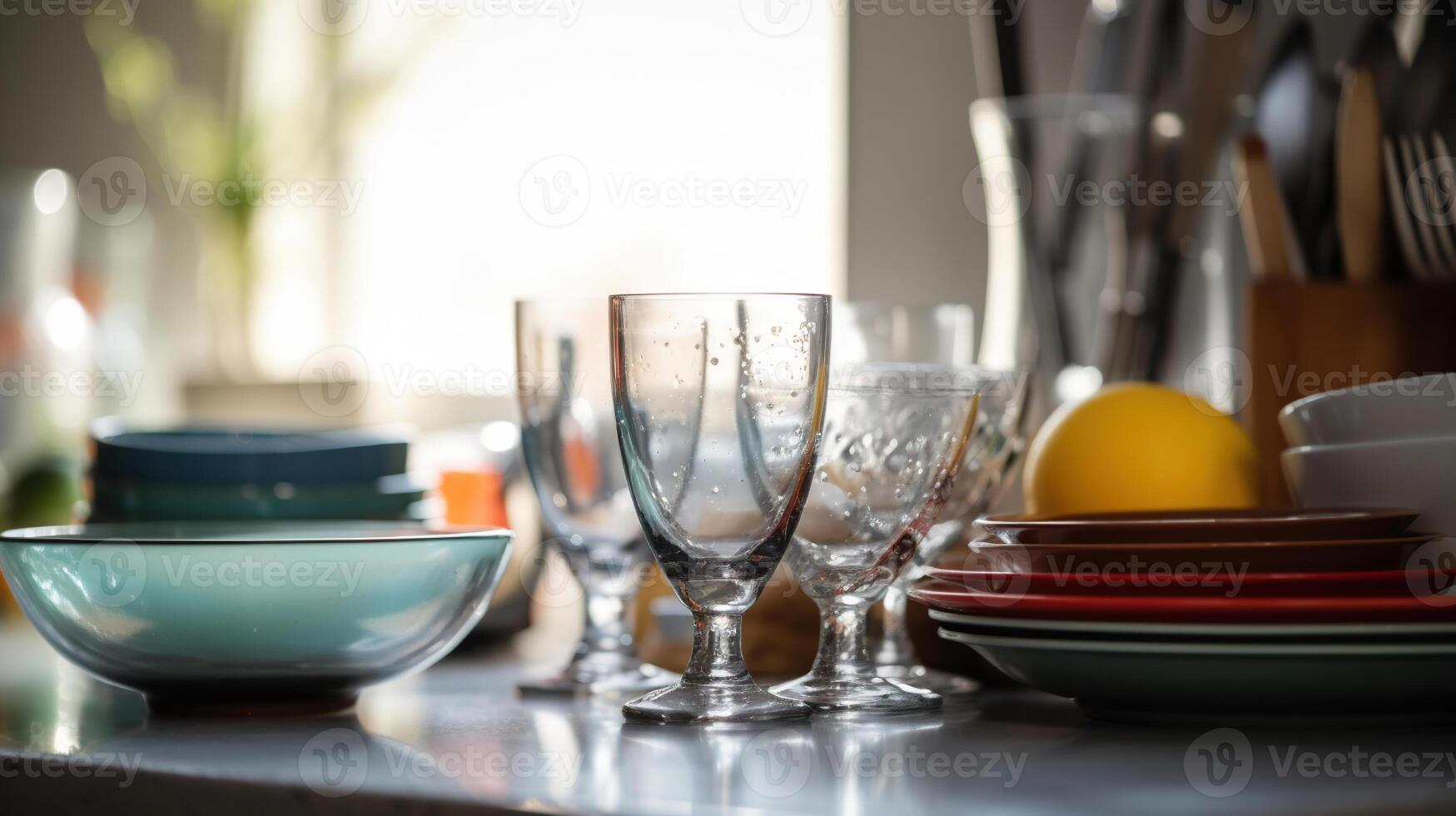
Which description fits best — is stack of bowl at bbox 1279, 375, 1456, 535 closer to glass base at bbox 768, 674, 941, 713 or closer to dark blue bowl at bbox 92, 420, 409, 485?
glass base at bbox 768, 674, 941, 713

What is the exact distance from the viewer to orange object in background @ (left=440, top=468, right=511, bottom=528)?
1116 mm

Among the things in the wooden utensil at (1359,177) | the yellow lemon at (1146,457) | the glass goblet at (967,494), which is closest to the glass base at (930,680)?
the glass goblet at (967,494)

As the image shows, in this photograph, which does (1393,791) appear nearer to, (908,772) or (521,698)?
(908,772)

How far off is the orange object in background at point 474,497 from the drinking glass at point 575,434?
366mm

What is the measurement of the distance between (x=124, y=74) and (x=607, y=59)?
1184 mm

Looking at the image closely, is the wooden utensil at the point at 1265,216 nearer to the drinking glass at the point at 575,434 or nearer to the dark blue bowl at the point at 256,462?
the drinking glass at the point at 575,434

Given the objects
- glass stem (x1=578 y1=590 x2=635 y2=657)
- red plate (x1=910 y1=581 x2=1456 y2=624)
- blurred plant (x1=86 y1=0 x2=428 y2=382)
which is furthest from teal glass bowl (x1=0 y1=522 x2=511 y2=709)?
blurred plant (x1=86 y1=0 x2=428 y2=382)

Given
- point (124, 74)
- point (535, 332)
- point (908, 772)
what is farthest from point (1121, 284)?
point (124, 74)

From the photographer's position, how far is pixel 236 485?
0.94 meters

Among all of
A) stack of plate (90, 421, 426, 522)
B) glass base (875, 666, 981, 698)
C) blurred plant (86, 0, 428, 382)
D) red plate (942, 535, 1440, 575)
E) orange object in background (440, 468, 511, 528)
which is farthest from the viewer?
blurred plant (86, 0, 428, 382)

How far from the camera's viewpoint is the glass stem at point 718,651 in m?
0.60

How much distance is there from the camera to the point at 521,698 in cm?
71

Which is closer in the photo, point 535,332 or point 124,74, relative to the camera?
point 535,332

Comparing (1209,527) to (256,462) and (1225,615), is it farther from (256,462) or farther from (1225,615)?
(256,462)
